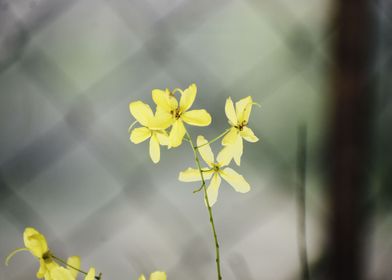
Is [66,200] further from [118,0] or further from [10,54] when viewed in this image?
[118,0]

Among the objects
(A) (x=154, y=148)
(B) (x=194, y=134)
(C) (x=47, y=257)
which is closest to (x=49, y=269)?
(C) (x=47, y=257)

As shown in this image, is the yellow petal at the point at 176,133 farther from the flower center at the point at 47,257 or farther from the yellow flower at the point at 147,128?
the flower center at the point at 47,257

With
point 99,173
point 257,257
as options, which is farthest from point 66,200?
point 257,257

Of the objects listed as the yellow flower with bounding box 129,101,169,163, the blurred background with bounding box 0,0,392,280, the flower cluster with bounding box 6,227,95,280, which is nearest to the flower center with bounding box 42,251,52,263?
the flower cluster with bounding box 6,227,95,280

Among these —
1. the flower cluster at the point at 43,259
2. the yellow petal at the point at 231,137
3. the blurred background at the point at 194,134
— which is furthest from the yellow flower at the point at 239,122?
the blurred background at the point at 194,134

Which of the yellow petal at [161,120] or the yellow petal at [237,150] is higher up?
the yellow petal at [237,150]

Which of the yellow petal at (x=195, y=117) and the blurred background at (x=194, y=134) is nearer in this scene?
the yellow petal at (x=195, y=117)

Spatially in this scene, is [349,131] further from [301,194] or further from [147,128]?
[147,128]
